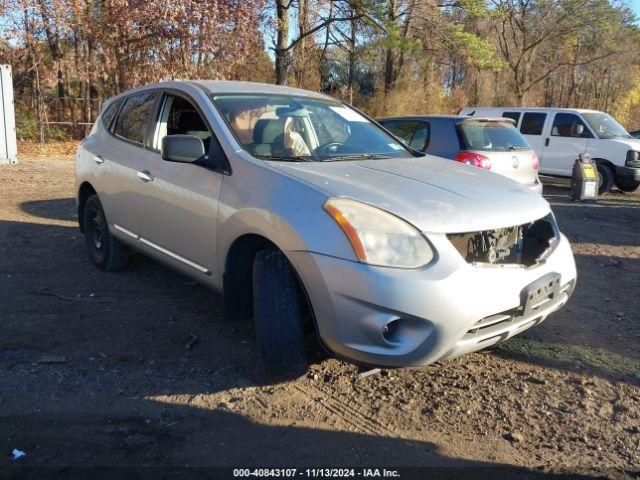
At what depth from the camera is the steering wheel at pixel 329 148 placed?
4118 mm

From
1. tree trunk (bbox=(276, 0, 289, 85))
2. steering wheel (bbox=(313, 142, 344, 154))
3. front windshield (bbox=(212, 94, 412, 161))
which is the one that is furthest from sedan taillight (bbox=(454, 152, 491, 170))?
tree trunk (bbox=(276, 0, 289, 85))

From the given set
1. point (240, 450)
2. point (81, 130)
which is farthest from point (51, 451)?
point (81, 130)

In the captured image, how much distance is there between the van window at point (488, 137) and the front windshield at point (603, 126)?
5679 millimetres

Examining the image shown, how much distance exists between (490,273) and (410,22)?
20745 millimetres

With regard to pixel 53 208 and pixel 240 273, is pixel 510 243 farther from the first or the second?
pixel 53 208

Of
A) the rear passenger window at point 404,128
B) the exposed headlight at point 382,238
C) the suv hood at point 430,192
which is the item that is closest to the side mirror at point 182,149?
the suv hood at point 430,192

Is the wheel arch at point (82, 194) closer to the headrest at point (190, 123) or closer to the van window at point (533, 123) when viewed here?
the headrest at point (190, 123)

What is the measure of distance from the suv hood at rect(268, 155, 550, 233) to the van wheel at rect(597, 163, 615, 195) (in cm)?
972

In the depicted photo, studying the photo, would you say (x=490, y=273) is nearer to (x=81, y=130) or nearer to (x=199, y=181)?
(x=199, y=181)

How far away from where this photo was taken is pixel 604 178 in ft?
40.9

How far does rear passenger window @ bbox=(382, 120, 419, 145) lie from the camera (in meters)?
8.30

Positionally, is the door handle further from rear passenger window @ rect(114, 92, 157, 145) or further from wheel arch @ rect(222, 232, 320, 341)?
wheel arch @ rect(222, 232, 320, 341)

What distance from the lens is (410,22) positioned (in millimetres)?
21844

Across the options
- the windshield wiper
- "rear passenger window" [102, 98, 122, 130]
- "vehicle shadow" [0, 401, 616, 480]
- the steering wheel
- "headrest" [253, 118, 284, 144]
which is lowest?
"vehicle shadow" [0, 401, 616, 480]
